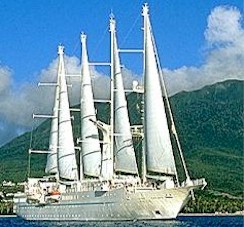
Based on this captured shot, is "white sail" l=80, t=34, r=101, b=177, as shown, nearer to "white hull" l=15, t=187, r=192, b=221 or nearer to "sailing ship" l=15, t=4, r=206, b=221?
"sailing ship" l=15, t=4, r=206, b=221

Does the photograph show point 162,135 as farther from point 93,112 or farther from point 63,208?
point 63,208

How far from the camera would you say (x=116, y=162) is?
87.9 m

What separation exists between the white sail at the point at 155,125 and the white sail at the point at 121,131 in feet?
19.6

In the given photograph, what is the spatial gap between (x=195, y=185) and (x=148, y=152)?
832 cm

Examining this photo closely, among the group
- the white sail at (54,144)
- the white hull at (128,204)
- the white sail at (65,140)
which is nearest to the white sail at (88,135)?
the white hull at (128,204)

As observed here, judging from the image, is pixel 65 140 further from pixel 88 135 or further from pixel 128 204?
pixel 128 204

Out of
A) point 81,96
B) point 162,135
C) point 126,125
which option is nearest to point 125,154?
point 126,125

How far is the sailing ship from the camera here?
260 feet

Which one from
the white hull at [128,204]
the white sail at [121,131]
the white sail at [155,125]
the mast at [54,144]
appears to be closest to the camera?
the white sail at [155,125]

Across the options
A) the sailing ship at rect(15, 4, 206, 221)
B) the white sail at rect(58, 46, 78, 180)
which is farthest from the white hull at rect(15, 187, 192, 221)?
the white sail at rect(58, 46, 78, 180)

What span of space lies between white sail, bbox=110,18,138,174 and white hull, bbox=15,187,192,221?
321 cm

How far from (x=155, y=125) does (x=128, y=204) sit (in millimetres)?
12135

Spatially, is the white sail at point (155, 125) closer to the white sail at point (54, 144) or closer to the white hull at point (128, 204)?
the white hull at point (128, 204)

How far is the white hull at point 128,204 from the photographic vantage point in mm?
83625
